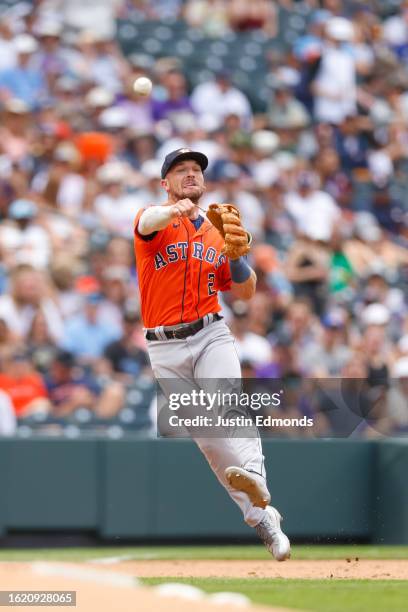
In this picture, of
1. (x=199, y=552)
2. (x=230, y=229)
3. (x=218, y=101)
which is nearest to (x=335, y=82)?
(x=218, y=101)

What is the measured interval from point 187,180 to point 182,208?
0.58 metres

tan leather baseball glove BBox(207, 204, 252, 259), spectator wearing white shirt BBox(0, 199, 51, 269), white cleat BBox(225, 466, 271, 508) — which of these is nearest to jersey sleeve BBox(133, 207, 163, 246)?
tan leather baseball glove BBox(207, 204, 252, 259)

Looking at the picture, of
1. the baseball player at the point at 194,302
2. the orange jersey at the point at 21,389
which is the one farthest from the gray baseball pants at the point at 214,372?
the orange jersey at the point at 21,389

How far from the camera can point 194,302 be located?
23.5 ft

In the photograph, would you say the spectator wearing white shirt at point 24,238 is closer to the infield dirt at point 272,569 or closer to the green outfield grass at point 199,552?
the green outfield grass at point 199,552

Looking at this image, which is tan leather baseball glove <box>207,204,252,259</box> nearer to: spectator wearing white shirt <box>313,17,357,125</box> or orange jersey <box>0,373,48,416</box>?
orange jersey <box>0,373,48,416</box>

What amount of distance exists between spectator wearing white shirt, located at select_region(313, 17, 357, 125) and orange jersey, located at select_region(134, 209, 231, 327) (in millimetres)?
8783

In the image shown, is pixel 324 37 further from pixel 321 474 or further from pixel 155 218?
pixel 155 218

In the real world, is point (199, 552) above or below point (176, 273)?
below

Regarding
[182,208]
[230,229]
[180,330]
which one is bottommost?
[180,330]

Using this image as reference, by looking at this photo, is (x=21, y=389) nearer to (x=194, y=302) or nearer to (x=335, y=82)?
(x=194, y=302)

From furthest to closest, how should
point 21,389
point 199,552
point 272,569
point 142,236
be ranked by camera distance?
point 21,389 < point 199,552 < point 272,569 < point 142,236

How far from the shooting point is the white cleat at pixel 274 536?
22.5 ft

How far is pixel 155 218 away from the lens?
22.1 feet
